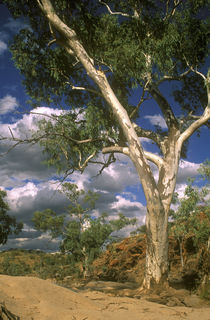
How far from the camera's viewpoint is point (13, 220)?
66.6ft

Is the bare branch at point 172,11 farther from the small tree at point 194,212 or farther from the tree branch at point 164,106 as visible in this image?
the small tree at point 194,212

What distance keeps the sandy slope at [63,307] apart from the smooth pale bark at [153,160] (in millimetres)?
2754

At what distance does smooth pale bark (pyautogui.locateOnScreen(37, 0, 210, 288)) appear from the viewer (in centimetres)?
735

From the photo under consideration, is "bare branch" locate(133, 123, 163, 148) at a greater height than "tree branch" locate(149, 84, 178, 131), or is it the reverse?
"tree branch" locate(149, 84, 178, 131)

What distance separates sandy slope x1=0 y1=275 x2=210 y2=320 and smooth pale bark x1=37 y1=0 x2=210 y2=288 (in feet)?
9.04

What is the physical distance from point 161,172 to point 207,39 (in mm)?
5977

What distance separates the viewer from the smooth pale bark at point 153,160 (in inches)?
289

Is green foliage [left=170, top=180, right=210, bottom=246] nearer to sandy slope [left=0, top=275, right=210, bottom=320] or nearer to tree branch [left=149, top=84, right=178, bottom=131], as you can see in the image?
tree branch [left=149, top=84, right=178, bottom=131]

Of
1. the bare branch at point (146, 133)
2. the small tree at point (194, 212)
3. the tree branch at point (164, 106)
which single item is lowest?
the small tree at point (194, 212)

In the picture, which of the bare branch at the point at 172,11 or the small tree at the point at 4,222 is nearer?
the bare branch at the point at 172,11

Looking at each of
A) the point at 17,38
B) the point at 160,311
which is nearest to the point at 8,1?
the point at 17,38

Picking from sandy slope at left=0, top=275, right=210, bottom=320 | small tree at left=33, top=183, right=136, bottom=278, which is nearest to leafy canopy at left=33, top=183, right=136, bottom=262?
small tree at left=33, top=183, right=136, bottom=278

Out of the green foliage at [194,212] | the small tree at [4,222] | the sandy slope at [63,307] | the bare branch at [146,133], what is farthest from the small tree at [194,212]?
the small tree at [4,222]

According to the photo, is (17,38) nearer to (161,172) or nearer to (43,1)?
(43,1)
